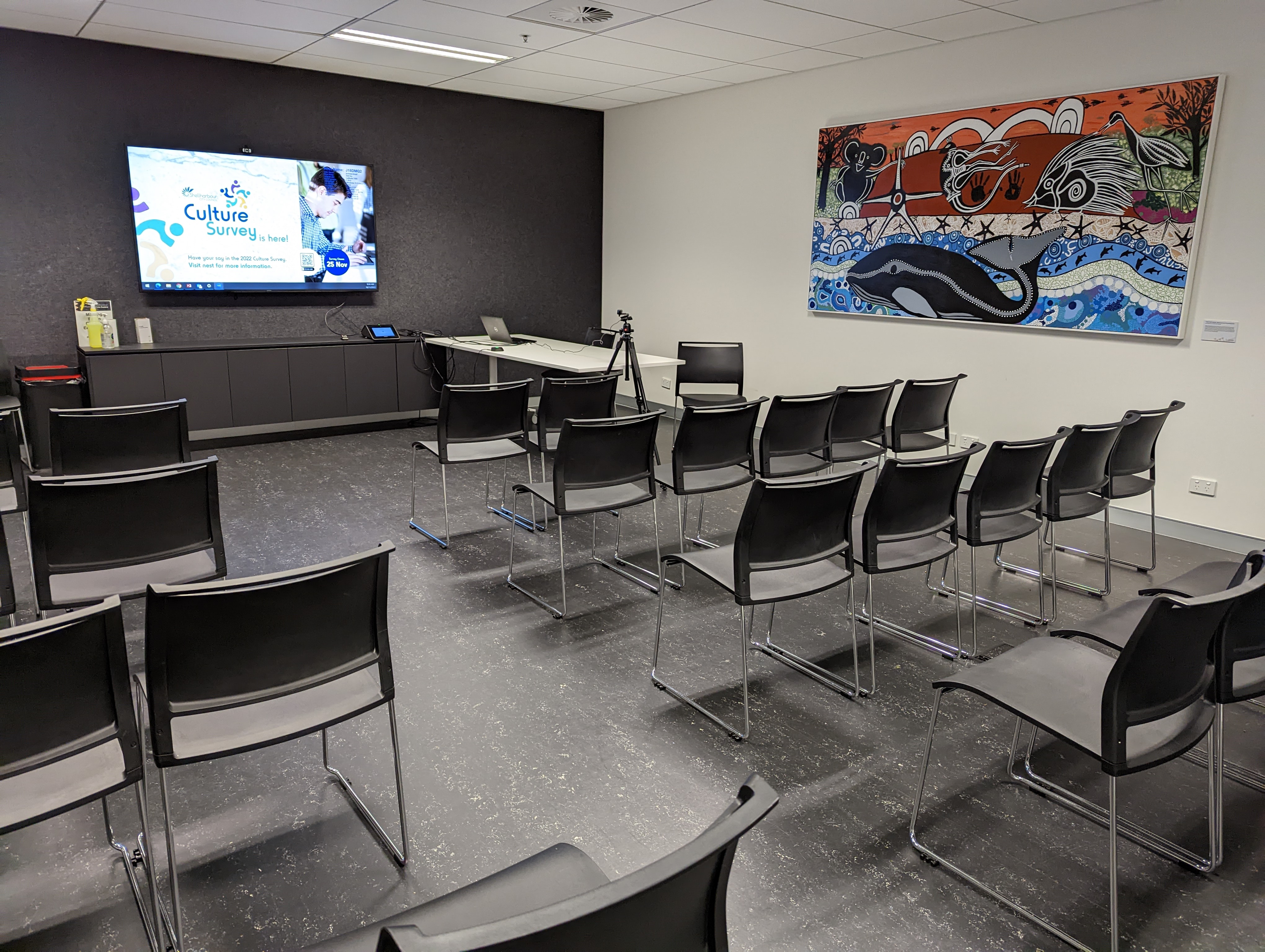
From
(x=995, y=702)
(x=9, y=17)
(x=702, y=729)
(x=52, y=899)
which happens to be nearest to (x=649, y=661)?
(x=702, y=729)

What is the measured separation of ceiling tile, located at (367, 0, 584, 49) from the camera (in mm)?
5023

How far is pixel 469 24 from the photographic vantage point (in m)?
5.36

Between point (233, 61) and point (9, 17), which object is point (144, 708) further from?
point (233, 61)

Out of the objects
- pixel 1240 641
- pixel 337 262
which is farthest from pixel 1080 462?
pixel 337 262

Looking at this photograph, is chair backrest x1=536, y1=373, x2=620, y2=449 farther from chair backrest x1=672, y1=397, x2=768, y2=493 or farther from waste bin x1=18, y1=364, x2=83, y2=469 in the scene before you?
waste bin x1=18, y1=364, x2=83, y2=469

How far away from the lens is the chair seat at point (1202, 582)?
2.77 metres

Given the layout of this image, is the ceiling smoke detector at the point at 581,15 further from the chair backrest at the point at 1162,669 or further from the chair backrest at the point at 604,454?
the chair backrest at the point at 1162,669

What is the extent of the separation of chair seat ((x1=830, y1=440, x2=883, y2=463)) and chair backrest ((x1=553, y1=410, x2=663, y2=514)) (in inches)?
47.7

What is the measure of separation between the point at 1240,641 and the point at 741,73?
5.90 metres

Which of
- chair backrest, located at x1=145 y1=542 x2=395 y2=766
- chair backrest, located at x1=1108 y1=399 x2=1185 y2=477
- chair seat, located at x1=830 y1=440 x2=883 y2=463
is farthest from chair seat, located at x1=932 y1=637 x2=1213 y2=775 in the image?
chair seat, located at x1=830 y1=440 x2=883 y2=463

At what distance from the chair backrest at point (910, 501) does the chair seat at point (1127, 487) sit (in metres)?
1.11

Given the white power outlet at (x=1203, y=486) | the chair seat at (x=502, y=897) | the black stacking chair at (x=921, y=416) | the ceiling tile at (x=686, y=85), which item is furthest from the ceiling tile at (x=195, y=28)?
the white power outlet at (x=1203, y=486)

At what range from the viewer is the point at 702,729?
9.46 feet

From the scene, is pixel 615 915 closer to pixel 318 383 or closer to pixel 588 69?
pixel 318 383
